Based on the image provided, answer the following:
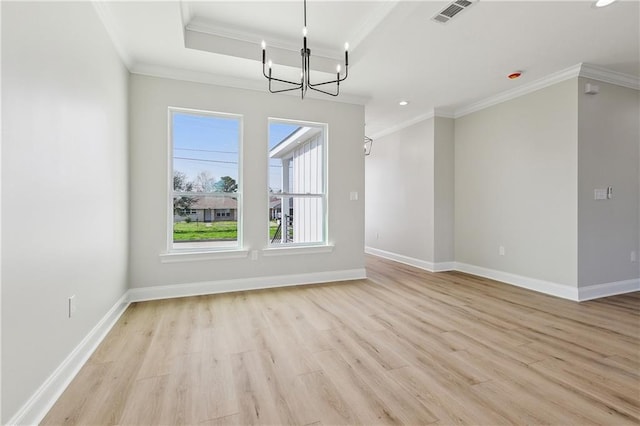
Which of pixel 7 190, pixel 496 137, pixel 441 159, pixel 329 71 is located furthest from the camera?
pixel 441 159

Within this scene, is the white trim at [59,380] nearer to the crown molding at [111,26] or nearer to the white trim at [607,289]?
the crown molding at [111,26]

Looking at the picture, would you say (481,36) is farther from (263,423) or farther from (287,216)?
(263,423)

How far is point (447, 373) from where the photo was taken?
1.92 metres

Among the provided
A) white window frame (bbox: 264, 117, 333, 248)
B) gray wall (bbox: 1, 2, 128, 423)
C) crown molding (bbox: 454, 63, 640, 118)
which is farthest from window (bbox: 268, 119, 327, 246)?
crown molding (bbox: 454, 63, 640, 118)

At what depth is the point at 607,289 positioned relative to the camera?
368cm

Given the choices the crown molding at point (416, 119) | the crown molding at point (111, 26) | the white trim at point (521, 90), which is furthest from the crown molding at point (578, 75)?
the crown molding at point (111, 26)

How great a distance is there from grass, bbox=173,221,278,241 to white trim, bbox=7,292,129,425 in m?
1.22

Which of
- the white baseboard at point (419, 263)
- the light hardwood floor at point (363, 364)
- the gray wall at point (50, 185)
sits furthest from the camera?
the white baseboard at point (419, 263)

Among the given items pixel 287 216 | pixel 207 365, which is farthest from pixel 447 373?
pixel 287 216

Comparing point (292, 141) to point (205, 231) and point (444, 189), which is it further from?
point (444, 189)

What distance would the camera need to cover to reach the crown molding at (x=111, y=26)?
232cm

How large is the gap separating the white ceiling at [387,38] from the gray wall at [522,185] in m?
0.49

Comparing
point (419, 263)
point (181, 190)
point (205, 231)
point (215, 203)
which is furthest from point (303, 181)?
point (419, 263)

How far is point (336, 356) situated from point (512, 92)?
420 cm
